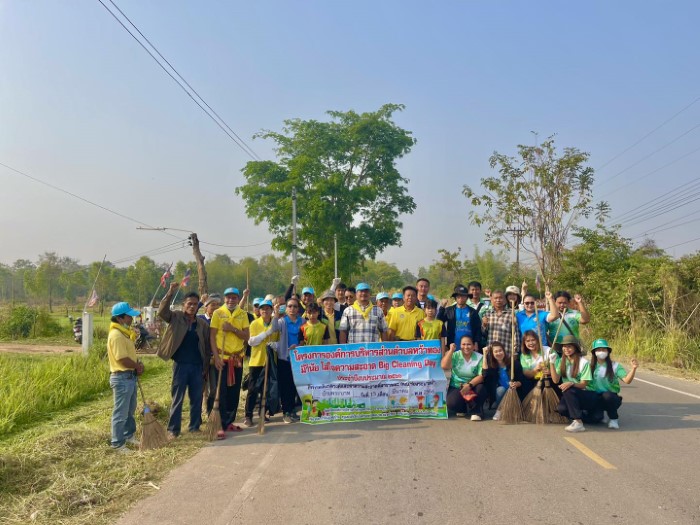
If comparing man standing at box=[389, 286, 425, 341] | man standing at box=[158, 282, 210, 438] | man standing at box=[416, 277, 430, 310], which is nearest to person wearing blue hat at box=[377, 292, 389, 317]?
man standing at box=[416, 277, 430, 310]

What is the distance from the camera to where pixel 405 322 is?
8258 millimetres

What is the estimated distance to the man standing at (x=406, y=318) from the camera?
8227mm

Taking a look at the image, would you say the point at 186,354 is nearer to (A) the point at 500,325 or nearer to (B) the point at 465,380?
(B) the point at 465,380

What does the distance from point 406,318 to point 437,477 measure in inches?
131

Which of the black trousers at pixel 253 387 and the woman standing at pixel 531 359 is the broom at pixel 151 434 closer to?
the black trousers at pixel 253 387

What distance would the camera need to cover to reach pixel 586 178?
995 inches

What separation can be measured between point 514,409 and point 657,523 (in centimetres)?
332

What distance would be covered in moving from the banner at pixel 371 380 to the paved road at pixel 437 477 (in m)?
0.36

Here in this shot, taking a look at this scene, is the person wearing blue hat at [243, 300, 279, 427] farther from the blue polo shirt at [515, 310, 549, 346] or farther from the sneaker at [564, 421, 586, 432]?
the sneaker at [564, 421, 586, 432]

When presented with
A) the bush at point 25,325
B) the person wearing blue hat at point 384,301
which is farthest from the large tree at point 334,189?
the person wearing blue hat at point 384,301

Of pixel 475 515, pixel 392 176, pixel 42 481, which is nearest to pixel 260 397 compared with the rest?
pixel 42 481

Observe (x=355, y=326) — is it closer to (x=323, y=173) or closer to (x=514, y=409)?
(x=514, y=409)

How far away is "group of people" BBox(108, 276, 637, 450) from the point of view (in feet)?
22.7

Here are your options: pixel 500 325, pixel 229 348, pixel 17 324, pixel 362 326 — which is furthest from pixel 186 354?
pixel 17 324
